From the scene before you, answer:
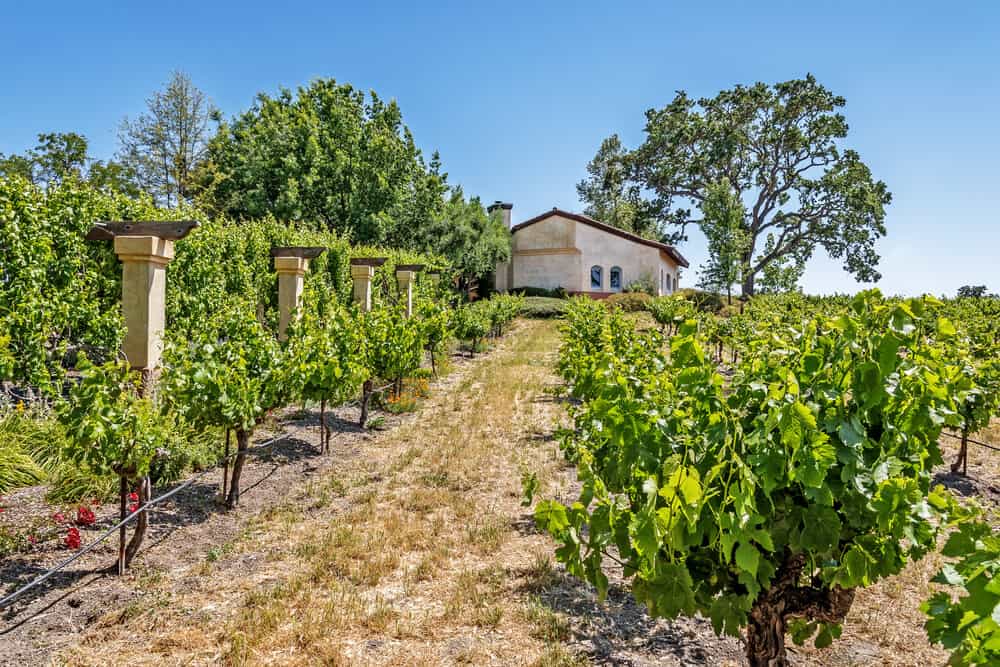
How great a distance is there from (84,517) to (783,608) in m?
5.01

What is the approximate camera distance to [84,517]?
4.46 m

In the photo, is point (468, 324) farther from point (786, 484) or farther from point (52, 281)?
point (786, 484)

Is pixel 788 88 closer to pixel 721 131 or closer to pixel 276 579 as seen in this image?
pixel 721 131

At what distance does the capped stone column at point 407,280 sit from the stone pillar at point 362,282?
2.32 meters

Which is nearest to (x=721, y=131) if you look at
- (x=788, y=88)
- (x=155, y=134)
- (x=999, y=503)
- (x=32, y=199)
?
(x=788, y=88)

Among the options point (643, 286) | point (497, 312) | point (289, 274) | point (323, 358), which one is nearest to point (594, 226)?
point (643, 286)

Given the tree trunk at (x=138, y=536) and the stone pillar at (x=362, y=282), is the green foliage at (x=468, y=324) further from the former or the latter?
the tree trunk at (x=138, y=536)

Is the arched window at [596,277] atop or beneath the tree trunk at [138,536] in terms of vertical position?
atop

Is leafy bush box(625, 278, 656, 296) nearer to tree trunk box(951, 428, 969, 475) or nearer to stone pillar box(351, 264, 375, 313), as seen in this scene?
stone pillar box(351, 264, 375, 313)

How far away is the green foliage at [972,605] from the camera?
1.26 m

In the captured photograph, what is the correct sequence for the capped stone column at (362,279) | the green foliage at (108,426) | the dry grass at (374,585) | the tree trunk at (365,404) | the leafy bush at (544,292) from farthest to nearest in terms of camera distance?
the leafy bush at (544,292) < the capped stone column at (362,279) < the tree trunk at (365,404) < the green foliage at (108,426) < the dry grass at (374,585)

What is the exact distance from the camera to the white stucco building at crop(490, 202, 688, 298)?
3381 centimetres

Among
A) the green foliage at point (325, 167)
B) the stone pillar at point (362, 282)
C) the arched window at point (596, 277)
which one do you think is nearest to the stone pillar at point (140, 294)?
the stone pillar at point (362, 282)

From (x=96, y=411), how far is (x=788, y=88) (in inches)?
1679
